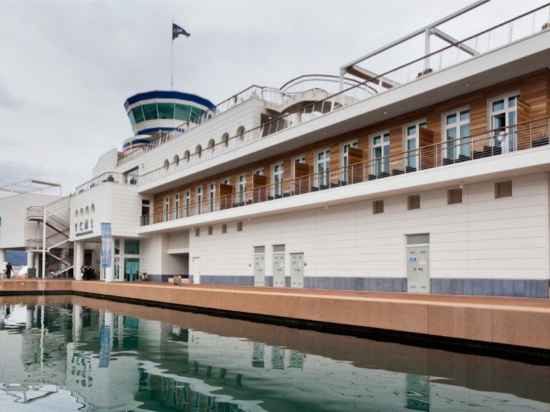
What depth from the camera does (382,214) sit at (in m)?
21.2

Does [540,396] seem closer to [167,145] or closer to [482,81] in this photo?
[482,81]

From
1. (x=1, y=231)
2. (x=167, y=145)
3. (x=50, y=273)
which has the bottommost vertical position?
(x=50, y=273)

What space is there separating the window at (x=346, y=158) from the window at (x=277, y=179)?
456cm

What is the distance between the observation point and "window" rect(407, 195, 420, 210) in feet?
65.4

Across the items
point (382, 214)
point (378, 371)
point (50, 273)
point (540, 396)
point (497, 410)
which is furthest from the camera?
point (50, 273)

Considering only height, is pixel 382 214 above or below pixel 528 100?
below

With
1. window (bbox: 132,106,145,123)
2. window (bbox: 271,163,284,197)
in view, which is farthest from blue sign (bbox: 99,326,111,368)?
window (bbox: 132,106,145,123)

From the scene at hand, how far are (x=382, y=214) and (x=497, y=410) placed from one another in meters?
14.3

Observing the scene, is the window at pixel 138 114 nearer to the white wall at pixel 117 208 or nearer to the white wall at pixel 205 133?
the white wall at pixel 205 133

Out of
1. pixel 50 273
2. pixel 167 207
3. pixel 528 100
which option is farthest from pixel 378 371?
pixel 50 273

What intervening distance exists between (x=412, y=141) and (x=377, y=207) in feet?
9.78

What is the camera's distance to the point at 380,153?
22031 mm

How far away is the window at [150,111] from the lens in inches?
1789

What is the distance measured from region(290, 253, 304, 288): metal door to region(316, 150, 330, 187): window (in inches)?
144
